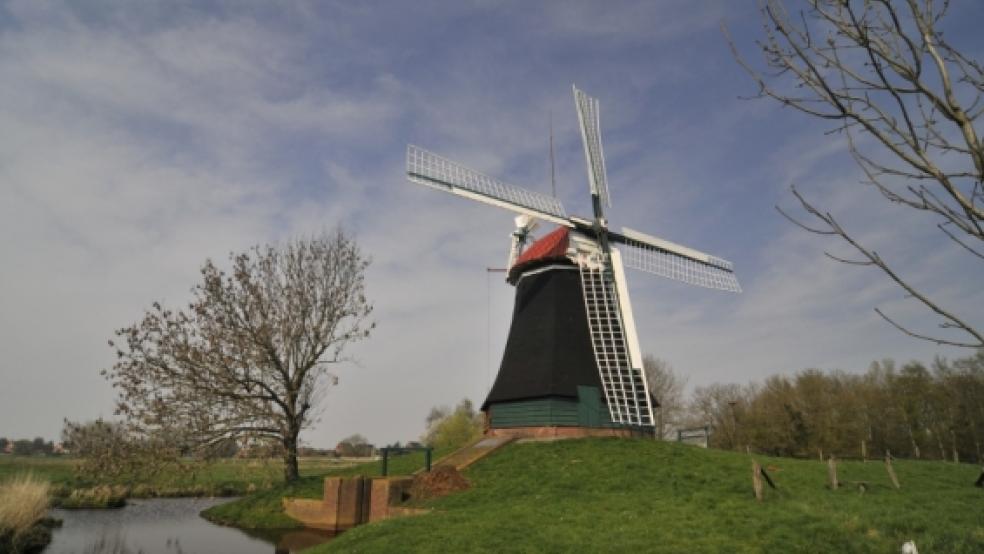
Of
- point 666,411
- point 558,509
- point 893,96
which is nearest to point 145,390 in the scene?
point 558,509

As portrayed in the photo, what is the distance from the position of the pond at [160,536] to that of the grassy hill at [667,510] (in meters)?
5.98

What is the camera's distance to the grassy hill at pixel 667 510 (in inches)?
418

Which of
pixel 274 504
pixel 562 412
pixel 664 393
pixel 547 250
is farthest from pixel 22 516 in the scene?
pixel 664 393

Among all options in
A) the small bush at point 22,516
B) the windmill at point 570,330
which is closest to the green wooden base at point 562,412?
the windmill at point 570,330

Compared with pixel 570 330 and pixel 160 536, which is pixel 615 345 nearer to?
pixel 570 330

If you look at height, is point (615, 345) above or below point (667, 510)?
above

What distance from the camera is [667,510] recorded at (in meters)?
13.6

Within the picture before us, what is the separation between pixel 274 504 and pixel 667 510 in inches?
659

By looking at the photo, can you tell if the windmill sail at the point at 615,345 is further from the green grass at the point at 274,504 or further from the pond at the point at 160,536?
the pond at the point at 160,536

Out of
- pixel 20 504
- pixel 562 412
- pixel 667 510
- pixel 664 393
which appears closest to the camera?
pixel 667 510

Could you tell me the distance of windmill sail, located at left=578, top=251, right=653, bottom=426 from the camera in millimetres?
25156

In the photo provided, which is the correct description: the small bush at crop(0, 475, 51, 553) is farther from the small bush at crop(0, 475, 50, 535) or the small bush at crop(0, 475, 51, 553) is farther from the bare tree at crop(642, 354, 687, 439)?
the bare tree at crop(642, 354, 687, 439)

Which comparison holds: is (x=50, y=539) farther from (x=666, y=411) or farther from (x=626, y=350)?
(x=666, y=411)

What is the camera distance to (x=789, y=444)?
161 ft
